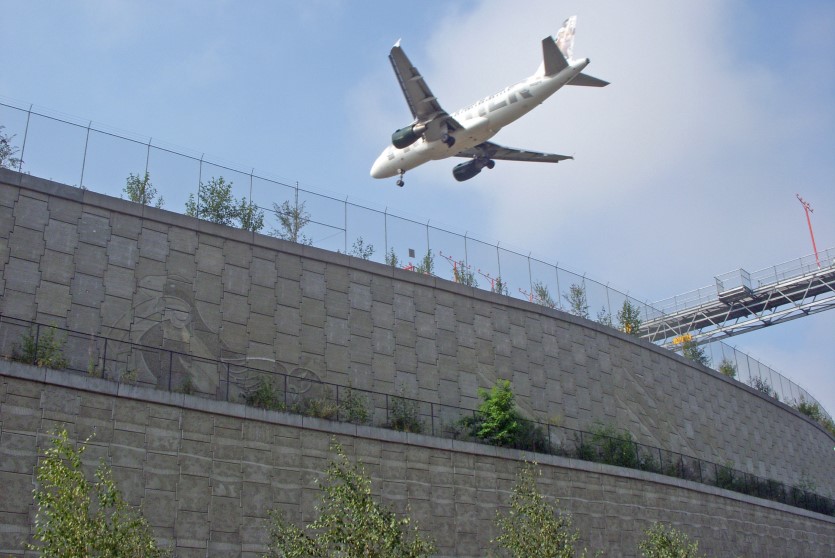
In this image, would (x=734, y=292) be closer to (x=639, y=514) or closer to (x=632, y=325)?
(x=632, y=325)

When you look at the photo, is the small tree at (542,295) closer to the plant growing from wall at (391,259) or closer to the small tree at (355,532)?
the plant growing from wall at (391,259)

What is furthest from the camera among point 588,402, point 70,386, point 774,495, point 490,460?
point 774,495

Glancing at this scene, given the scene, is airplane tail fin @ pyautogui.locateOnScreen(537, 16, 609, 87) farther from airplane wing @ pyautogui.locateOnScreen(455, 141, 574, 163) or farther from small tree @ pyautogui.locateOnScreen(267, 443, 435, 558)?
small tree @ pyautogui.locateOnScreen(267, 443, 435, 558)

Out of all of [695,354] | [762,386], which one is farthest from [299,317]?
[762,386]

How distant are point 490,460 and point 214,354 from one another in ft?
35.5

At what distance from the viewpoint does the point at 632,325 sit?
57469 mm

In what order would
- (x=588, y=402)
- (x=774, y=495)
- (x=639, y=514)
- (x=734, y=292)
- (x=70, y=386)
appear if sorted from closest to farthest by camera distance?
(x=70, y=386)
(x=639, y=514)
(x=588, y=402)
(x=774, y=495)
(x=734, y=292)

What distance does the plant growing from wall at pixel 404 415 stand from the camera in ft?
123

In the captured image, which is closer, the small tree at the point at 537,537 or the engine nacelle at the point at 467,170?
the small tree at the point at 537,537

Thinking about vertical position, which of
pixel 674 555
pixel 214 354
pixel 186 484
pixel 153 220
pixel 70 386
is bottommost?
pixel 674 555

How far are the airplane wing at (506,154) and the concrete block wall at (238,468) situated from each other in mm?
19827

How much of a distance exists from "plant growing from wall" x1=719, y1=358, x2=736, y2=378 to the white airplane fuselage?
79.3 ft

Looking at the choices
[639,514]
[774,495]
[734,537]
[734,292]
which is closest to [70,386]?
[639,514]

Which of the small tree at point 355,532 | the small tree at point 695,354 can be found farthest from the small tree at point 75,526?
the small tree at point 695,354
